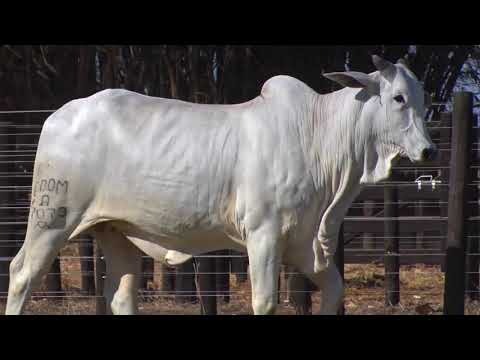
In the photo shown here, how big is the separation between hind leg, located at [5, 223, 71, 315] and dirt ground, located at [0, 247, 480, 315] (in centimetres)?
206

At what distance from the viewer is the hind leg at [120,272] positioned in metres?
8.30

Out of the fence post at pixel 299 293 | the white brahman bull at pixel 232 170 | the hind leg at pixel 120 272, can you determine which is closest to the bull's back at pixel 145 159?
the white brahman bull at pixel 232 170

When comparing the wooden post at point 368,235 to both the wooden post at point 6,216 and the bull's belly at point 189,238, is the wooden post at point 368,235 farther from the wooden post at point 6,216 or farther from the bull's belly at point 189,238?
the bull's belly at point 189,238

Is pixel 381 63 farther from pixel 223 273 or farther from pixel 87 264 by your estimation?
pixel 87 264

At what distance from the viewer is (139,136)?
7832 mm

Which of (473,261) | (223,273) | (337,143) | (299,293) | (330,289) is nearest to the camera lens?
(337,143)

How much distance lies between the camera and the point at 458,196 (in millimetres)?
9047

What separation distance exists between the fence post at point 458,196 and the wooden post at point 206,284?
2.09 m

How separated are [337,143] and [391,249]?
2967 mm

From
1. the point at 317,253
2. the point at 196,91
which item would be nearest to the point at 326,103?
the point at 317,253

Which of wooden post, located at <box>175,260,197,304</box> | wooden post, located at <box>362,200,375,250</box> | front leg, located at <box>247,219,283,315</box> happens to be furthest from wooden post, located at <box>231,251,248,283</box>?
front leg, located at <box>247,219,283,315</box>

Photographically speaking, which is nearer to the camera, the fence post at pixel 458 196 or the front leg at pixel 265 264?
the front leg at pixel 265 264

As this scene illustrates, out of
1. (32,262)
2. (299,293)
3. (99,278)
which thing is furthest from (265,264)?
(99,278)

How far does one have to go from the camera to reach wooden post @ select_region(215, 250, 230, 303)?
10031mm
